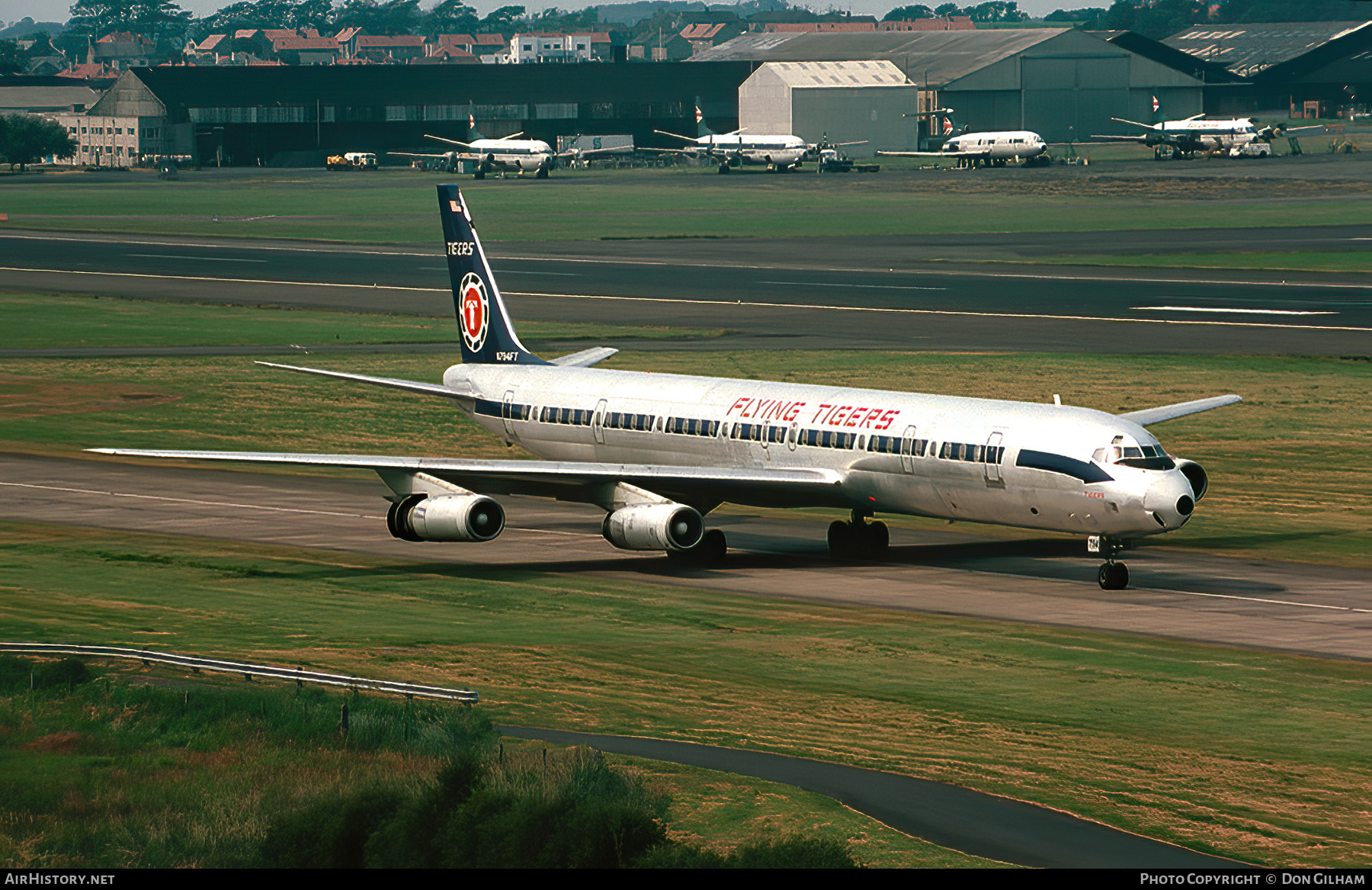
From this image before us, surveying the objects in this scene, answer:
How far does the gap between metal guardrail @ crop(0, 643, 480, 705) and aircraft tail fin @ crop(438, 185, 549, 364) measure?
29538 mm

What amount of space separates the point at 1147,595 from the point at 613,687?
57.3 ft

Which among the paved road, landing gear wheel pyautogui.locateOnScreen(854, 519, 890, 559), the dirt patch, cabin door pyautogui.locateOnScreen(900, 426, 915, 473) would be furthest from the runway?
the paved road

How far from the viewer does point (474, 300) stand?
221ft

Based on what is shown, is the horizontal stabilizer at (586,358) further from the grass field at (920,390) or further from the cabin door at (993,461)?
the cabin door at (993,461)

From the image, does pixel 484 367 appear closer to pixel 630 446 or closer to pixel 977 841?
pixel 630 446

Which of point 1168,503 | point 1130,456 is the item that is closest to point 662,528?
point 1130,456

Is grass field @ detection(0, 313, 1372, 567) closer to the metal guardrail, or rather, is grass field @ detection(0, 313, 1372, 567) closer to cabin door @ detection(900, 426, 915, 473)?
cabin door @ detection(900, 426, 915, 473)

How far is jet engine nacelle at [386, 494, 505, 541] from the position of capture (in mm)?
51250

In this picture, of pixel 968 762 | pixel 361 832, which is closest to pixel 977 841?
pixel 968 762

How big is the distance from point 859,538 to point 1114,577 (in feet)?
27.1

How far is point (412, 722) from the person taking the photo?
108 feet

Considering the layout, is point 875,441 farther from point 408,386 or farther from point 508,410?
point 408,386

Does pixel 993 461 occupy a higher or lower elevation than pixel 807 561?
higher

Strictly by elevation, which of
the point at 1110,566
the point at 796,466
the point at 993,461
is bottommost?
the point at 1110,566
